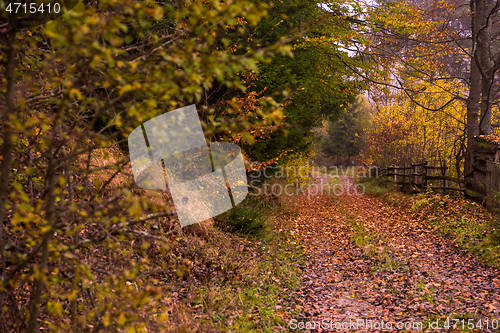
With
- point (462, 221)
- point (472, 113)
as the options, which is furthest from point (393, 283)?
point (472, 113)

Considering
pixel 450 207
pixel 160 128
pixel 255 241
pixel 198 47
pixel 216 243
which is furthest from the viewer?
pixel 450 207

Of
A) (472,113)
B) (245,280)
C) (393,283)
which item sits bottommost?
(393,283)

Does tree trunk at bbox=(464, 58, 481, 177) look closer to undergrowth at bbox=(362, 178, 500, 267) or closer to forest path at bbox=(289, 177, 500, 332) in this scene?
undergrowth at bbox=(362, 178, 500, 267)

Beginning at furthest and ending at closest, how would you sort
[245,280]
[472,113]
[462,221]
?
[472,113] < [462,221] < [245,280]

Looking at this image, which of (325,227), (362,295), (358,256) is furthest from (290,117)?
(362,295)

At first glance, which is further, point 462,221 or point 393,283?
point 462,221

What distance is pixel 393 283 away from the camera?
214 inches

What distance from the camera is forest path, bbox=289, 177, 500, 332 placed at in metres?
4.27

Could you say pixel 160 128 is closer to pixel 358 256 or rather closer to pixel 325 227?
pixel 358 256

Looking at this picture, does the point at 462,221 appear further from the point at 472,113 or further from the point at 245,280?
the point at 245,280

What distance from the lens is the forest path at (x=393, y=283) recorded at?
14.0 ft

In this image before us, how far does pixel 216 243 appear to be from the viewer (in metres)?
6.17

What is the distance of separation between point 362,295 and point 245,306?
2.08 m

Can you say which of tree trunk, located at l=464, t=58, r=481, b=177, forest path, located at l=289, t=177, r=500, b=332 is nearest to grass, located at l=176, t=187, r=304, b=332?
forest path, located at l=289, t=177, r=500, b=332
